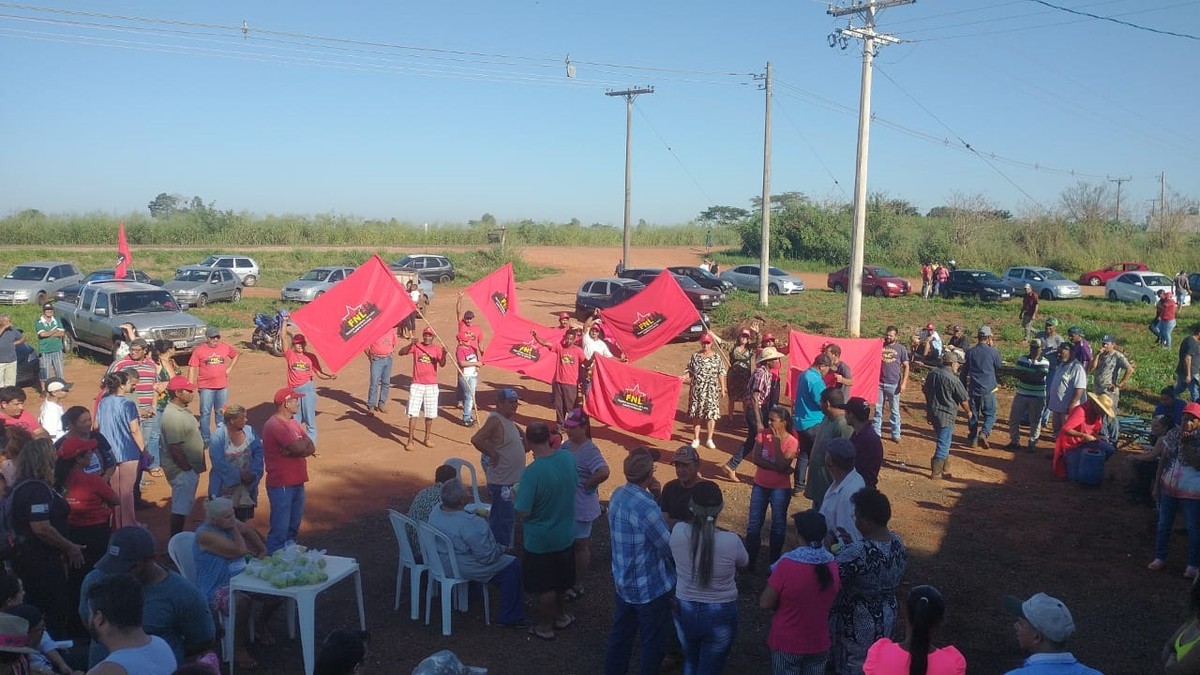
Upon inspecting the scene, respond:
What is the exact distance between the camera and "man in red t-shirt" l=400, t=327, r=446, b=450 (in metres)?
12.4

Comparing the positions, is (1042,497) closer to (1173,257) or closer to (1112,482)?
(1112,482)

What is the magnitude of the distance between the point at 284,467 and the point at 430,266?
3500 cm

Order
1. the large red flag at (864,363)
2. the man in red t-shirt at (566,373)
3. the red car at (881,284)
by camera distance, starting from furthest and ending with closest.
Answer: the red car at (881,284)
the man in red t-shirt at (566,373)
the large red flag at (864,363)

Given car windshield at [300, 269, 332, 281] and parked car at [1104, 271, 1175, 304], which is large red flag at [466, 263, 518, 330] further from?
parked car at [1104, 271, 1175, 304]

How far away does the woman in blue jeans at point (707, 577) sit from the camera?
16.2 ft

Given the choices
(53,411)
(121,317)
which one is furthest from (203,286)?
(53,411)

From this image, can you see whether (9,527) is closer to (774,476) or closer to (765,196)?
(774,476)

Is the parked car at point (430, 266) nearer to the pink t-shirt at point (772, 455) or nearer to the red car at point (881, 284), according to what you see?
the red car at point (881, 284)

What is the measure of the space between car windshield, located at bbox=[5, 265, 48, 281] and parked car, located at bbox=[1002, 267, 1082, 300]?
35.9 m

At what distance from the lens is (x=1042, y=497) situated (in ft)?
35.4

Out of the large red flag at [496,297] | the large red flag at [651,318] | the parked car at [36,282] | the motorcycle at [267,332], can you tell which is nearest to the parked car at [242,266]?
the parked car at [36,282]

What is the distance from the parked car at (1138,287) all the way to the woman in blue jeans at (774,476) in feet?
98.6

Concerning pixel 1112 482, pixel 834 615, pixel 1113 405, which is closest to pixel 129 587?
pixel 834 615

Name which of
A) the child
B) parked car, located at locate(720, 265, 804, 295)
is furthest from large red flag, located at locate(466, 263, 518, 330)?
parked car, located at locate(720, 265, 804, 295)
